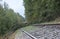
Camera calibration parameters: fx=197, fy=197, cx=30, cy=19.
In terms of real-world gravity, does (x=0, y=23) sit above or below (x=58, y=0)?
below

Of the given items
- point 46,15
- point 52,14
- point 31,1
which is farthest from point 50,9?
point 31,1

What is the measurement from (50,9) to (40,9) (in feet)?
30.8

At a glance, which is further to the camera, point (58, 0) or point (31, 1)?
point (31, 1)

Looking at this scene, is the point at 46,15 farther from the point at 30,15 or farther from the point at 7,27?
the point at 30,15

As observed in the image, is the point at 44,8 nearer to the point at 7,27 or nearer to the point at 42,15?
the point at 42,15

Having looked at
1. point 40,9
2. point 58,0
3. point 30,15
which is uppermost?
point 58,0

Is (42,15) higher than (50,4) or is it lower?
lower

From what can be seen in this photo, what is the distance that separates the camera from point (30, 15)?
57.8 m

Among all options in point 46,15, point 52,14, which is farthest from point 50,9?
point 46,15

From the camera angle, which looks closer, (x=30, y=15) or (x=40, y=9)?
(x=40, y=9)

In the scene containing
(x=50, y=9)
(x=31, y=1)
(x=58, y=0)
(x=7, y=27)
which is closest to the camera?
(x=58, y=0)

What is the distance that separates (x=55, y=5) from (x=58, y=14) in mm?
1696

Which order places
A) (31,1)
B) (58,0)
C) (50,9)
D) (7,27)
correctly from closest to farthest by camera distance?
(58,0)
(50,9)
(7,27)
(31,1)

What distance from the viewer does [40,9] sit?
1766 inches
